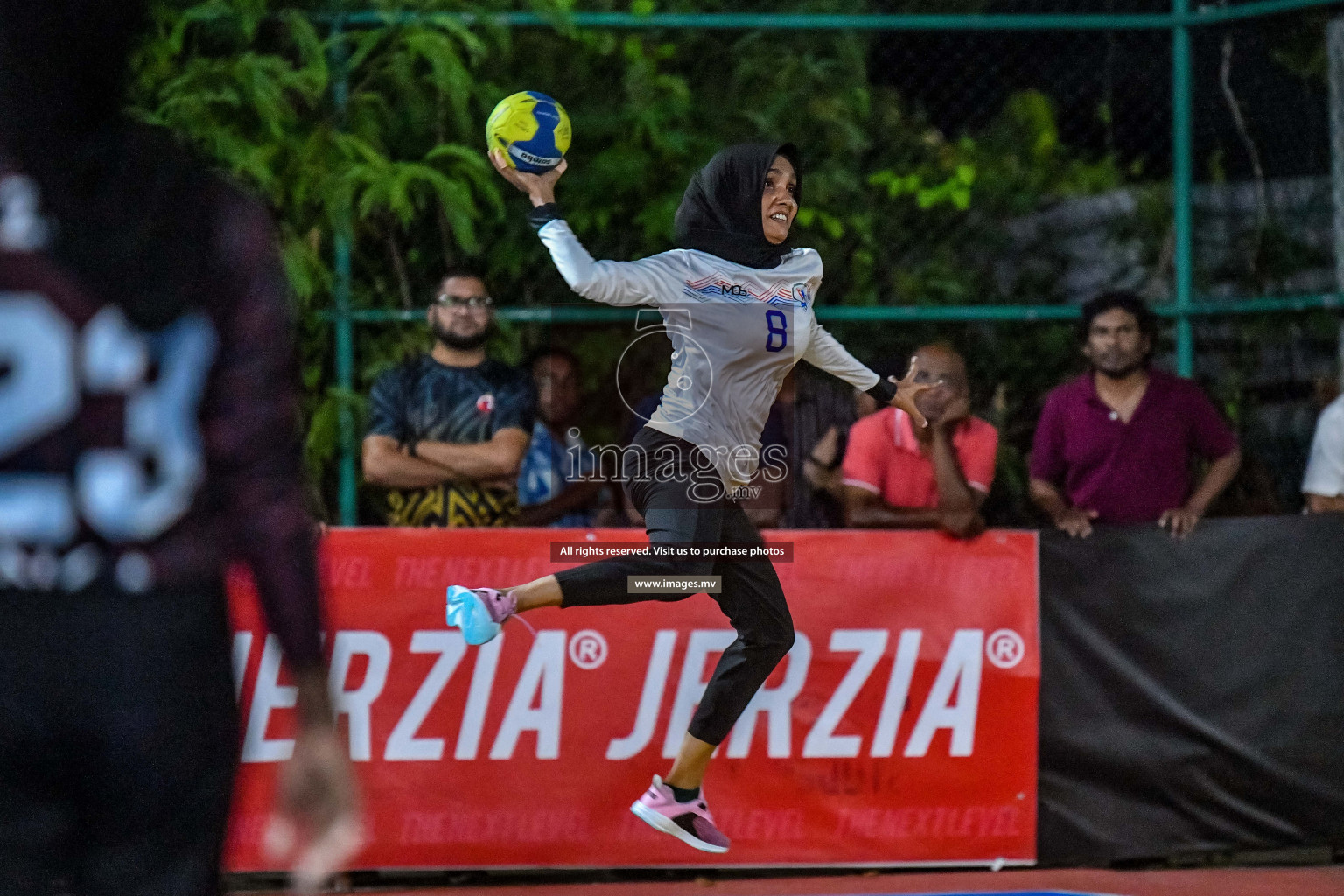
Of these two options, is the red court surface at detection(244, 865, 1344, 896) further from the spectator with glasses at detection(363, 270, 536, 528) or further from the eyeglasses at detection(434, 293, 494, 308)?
the eyeglasses at detection(434, 293, 494, 308)

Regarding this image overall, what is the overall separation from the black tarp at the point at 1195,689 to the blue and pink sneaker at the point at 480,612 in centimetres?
265

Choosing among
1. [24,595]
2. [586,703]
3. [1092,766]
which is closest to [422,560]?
[586,703]

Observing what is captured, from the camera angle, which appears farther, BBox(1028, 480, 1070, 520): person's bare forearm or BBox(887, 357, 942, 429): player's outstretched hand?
BBox(1028, 480, 1070, 520): person's bare forearm

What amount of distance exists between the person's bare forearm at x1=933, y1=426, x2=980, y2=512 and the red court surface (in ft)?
4.51

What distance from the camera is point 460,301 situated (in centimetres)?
617

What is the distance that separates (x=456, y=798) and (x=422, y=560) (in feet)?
2.89

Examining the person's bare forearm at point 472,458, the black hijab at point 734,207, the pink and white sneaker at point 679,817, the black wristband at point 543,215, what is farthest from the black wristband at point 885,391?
the person's bare forearm at point 472,458

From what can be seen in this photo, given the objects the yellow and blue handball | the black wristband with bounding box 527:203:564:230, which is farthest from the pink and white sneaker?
the yellow and blue handball

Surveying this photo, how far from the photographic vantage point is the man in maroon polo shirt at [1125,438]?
6188 mm

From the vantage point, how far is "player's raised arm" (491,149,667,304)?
3811mm

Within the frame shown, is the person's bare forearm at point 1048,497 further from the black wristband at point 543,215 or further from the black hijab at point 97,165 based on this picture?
the black hijab at point 97,165

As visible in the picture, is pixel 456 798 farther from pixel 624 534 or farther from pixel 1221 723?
pixel 1221 723

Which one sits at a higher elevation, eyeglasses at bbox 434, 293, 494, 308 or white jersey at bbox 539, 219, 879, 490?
eyeglasses at bbox 434, 293, 494, 308

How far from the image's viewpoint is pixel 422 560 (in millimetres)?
5930
